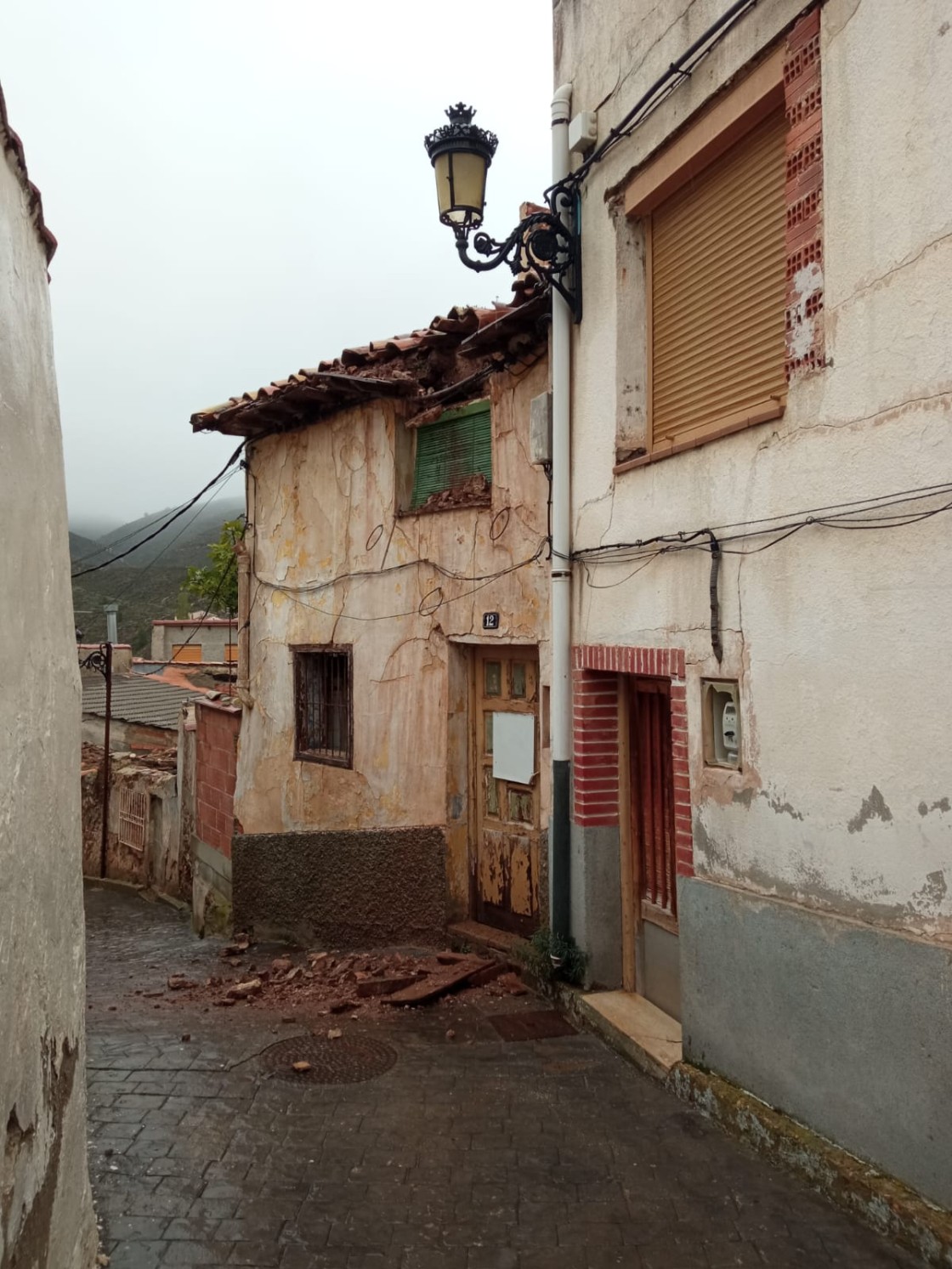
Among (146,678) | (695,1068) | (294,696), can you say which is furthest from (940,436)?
(146,678)

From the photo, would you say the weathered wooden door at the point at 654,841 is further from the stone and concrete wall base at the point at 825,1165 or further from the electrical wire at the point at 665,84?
the electrical wire at the point at 665,84

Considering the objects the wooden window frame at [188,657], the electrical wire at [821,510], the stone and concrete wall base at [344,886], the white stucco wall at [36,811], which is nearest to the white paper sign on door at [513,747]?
the stone and concrete wall base at [344,886]

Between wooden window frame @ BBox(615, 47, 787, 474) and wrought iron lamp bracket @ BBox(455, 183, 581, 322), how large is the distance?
0.53 meters

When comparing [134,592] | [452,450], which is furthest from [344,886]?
[134,592]

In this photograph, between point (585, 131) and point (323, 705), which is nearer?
point (585, 131)

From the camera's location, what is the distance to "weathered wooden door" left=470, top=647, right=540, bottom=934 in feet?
24.7

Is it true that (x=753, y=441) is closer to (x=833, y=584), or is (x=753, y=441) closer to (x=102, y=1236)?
(x=833, y=584)

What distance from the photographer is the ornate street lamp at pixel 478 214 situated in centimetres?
616

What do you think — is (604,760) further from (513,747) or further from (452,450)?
(452,450)

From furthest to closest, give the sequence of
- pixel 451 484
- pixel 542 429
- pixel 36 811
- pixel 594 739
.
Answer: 1. pixel 451 484
2. pixel 542 429
3. pixel 594 739
4. pixel 36 811

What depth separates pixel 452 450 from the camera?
8195 mm

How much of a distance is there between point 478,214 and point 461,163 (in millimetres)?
322

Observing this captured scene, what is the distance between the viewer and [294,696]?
372 inches

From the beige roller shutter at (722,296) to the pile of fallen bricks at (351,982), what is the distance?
4055mm
